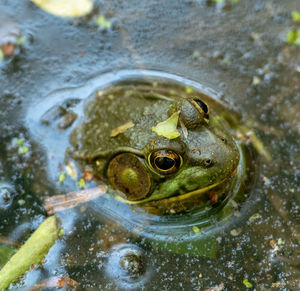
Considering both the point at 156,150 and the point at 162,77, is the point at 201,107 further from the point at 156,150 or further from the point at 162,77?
the point at 162,77

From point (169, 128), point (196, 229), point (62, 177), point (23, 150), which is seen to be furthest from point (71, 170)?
point (196, 229)

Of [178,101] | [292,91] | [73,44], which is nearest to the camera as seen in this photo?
[178,101]

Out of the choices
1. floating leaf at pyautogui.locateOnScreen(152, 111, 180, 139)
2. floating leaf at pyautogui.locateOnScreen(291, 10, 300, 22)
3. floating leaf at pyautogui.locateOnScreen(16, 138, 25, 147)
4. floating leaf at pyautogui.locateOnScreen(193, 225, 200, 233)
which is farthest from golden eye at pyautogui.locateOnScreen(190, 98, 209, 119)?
floating leaf at pyautogui.locateOnScreen(291, 10, 300, 22)

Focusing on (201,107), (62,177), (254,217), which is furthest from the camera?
(62,177)

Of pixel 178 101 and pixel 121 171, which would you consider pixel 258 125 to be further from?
pixel 121 171

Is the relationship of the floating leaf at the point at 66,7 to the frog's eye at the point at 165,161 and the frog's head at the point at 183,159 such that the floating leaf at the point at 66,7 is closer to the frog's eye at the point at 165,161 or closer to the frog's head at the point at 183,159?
the frog's head at the point at 183,159

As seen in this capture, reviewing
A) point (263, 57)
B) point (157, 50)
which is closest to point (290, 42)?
point (263, 57)

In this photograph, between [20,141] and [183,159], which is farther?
[20,141]
